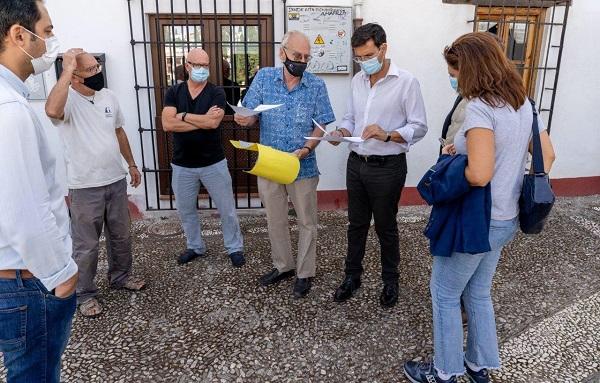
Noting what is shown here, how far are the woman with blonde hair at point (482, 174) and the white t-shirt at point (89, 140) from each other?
221cm

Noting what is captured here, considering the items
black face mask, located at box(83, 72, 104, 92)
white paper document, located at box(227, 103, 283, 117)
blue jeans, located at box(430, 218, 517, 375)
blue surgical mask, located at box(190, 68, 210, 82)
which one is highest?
blue surgical mask, located at box(190, 68, 210, 82)

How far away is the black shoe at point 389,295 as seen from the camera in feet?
10.2

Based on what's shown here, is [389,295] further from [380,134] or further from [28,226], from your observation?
[28,226]

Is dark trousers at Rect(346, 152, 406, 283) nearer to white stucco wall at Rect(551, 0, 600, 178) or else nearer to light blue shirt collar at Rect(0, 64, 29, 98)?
light blue shirt collar at Rect(0, 64, 29, 98)

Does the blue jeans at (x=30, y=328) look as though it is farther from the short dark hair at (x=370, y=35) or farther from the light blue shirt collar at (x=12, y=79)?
the short dark hair at (x=370, y=35)

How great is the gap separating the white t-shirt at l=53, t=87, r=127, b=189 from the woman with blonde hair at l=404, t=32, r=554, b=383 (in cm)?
221

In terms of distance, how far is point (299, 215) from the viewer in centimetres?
321

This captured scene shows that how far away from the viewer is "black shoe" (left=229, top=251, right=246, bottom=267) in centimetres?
373

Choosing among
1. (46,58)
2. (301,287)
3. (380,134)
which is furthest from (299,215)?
(46,58)

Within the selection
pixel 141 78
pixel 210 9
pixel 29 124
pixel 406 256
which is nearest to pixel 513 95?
pixel 29 124

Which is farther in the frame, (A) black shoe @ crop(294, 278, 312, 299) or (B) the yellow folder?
(A) black shoe @ crop(294, 278, 312, 299)

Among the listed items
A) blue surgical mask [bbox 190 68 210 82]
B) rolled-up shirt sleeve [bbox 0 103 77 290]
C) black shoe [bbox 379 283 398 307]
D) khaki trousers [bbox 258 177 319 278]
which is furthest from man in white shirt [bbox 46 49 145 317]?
black shoe [bbox 379 283 398 307]

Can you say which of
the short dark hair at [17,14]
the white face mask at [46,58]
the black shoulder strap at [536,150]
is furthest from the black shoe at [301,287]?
the short dark hair at [17,14]

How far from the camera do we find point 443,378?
2287mm
